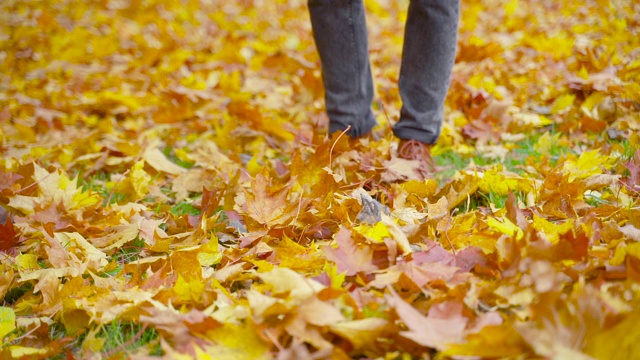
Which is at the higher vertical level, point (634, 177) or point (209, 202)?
point (634, 177)

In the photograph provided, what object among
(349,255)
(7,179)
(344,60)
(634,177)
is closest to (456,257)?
(349,255)

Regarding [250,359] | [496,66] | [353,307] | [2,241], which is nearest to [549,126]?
[496,66]

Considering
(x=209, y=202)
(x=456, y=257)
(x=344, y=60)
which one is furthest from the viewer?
(x=344, y=60)

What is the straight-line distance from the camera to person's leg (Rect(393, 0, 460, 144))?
162 centimetres

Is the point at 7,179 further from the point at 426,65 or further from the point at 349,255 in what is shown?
the point at 426,65

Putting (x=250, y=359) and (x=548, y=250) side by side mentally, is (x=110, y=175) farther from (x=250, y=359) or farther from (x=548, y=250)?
(x=548, y=250)

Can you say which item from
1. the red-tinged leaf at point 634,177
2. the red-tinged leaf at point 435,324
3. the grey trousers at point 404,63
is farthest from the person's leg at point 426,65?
the red-tinged leaf at point 435,324

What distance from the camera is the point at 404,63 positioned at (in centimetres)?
175

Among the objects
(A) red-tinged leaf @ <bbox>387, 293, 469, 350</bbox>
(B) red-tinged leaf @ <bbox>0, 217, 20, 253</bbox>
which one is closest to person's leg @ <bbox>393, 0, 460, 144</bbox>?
(A) red-tinged leaf @ <bbox>387, 293, 469, 350</bbox>

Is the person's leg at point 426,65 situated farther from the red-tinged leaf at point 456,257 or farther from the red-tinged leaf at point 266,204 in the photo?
the red-tinged leaf at point 456,257

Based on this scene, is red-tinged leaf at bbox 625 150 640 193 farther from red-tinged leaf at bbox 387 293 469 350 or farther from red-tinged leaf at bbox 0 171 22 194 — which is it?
red-tinged leaf at bbox 0 171 22 194

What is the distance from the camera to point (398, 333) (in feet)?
2.65

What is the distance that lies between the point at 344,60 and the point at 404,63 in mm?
210

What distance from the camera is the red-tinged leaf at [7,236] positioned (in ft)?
4.21
